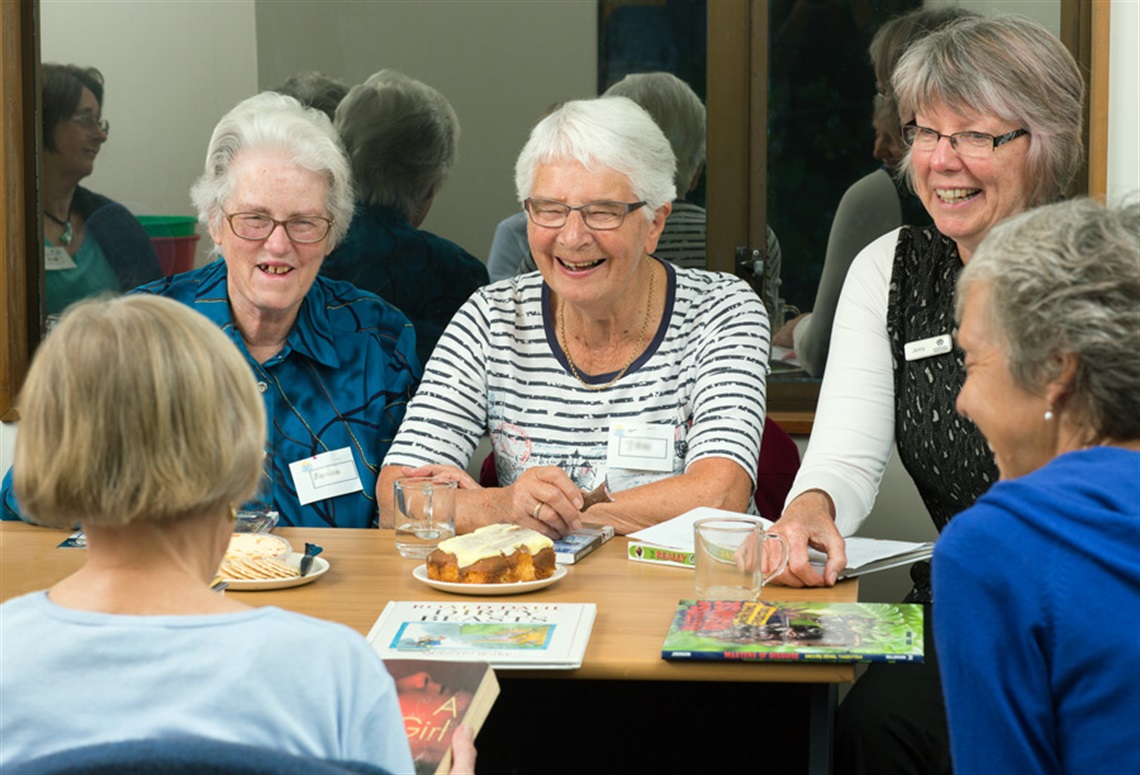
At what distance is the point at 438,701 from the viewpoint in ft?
5.07

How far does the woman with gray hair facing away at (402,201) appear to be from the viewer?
12.0 feet

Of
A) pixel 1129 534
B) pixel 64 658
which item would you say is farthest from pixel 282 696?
pixel 1129 534

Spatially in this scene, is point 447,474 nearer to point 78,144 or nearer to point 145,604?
point 145,604

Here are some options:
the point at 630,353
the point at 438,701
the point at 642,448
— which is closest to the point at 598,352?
the point at 630,353

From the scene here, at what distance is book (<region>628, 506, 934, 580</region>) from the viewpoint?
6.97 ft

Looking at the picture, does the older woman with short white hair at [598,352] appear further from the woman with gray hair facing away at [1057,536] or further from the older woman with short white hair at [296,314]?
the woman with gray hair facing away at [1057,536]

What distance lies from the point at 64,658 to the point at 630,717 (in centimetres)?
160

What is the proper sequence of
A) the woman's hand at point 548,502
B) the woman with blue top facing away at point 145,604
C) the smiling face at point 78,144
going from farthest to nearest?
the smiling face at point 78,144
the woman's hand at point 548,502
the woman with blue top facing away at point 145,604

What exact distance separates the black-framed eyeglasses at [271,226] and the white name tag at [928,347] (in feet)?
4.10

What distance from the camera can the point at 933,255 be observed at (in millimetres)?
2590

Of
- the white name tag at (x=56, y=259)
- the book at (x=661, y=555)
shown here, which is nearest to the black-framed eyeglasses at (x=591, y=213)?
the book at (x=661, y=555)

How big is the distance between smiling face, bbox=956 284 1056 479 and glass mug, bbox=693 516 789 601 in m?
0.59

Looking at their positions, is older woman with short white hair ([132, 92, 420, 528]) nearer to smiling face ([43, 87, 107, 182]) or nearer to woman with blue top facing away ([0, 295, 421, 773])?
smiling face ([43, 87, 107, 182])

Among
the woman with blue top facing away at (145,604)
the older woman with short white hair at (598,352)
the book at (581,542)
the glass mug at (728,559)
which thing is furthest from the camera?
the older woman with short white hair at (598,352)
